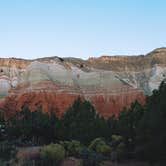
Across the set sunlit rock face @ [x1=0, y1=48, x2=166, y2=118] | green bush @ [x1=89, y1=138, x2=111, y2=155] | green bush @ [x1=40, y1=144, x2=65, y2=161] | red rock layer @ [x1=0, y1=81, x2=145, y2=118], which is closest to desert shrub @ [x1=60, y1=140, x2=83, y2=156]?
green bush @ [x1=89, y1=138, x2=111, y2=155]

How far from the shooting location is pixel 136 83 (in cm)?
11681

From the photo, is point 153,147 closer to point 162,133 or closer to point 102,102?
point 162,133

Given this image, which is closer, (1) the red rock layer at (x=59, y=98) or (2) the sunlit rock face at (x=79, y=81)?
(1) the red rock layer at (x=59, y=98)

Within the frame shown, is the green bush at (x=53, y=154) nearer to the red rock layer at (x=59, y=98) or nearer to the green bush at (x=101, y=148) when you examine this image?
the green bush at (x=101, y=148)

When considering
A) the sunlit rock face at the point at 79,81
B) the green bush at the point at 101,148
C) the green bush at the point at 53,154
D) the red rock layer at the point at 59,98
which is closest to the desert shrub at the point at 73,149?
the green bush at the point at 101,148

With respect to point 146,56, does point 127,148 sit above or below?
below

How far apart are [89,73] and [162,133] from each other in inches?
3626

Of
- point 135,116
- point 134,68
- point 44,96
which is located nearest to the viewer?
point 135,116

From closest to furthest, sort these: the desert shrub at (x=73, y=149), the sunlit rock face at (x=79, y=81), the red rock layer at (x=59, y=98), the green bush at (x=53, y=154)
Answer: the green bush at (x=53, y=154) → the desert shrub at (x=73, y=149) → the red rock layer at (x=59, y=98) → the sunlit rock face at (x=79, y=81)

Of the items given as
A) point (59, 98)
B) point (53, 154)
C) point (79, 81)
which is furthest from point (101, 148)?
point (79, 81)

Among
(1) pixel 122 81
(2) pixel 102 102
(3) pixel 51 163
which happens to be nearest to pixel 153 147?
(3) pixel 51 163

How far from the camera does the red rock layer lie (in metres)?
102

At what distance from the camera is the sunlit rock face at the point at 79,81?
104 meters

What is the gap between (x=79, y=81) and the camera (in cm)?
11356
